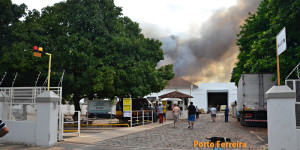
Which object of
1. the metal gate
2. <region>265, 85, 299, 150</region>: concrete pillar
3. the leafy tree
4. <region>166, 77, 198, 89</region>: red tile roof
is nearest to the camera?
<region>265, 85, 299, 150</region>: concrete pillar

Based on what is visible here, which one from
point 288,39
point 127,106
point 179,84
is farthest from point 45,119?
point 179,84

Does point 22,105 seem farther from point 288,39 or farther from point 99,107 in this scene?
point 288,39

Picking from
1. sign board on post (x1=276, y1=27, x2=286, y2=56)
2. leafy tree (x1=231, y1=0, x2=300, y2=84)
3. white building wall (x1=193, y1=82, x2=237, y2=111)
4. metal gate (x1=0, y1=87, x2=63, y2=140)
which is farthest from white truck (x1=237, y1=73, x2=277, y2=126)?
white building wall (x1=193, y1=82, x2=237, y2=111)

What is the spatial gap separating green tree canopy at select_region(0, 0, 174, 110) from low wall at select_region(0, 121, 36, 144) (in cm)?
679

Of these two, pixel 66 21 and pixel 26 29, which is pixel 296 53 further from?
pixel 26 29

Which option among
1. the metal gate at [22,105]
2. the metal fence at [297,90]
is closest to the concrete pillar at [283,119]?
the metal fence at [297,90]

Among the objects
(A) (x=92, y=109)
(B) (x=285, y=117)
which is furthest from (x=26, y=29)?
(B) (x=285, y=117)

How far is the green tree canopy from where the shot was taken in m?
18.1

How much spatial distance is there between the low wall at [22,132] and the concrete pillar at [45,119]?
1.06 feet

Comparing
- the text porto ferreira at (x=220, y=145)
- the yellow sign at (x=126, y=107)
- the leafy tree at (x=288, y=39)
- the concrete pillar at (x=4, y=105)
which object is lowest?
the text porto ferreira at (x=220, y=145)

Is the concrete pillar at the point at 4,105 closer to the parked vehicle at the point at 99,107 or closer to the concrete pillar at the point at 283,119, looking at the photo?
the parked vehicle at the point at 99,107

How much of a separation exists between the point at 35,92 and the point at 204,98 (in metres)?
47.8

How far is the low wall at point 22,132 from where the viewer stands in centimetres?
Answer: 1073

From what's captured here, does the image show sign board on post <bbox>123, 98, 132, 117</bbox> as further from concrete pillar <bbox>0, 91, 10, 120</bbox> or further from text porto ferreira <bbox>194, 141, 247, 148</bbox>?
Answer: text porto ferreira <bbox>194, 141, 247, 148</bbox>
